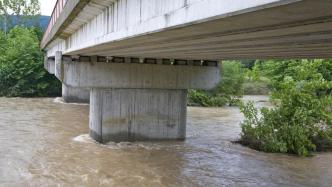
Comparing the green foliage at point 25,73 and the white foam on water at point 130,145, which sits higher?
the green foliage at point 25,73

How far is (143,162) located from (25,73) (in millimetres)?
24300

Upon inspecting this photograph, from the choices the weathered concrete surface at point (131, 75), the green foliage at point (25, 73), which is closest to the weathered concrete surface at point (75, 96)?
the green foliage at point (25, 73)

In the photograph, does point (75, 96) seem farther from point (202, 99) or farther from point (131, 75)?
point (131, 75)

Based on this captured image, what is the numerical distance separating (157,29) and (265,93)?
3748 centimetres

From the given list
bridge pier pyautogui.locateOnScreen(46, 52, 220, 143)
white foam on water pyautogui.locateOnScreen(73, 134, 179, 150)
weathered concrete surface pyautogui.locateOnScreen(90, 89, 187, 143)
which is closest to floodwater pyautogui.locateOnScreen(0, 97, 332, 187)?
white foam on water pyautogui.locateOnScreen(73, 134, 179, 150)

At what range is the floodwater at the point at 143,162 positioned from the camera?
32.7ft

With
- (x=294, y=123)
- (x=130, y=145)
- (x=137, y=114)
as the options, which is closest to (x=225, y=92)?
(x=294, y=123)

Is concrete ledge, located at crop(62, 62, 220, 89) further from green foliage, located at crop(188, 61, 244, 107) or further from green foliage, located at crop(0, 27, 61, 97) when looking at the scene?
green foliage, located at crop(0, 27, 61, 97)

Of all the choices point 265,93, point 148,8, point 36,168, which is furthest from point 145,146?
point 265,93

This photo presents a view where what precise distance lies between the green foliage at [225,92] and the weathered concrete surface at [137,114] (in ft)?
40.7

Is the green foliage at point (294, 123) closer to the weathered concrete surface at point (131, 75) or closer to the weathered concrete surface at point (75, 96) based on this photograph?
the weathered concrete surface at point (131, 75)

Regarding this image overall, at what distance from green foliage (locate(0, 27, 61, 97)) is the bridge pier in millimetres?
19344

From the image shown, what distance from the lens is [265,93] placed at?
4103 cm

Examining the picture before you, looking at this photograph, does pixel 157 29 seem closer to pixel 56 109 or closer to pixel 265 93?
pixel 56 109
